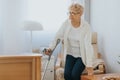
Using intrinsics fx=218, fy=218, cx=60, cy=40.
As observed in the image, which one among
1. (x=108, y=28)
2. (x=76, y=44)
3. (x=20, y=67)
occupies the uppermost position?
(x=108, y=28)

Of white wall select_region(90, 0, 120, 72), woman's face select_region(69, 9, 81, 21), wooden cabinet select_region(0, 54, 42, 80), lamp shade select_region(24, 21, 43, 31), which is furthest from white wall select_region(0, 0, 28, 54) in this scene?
wooden cabinet select_region(0, 54, 42, 80)

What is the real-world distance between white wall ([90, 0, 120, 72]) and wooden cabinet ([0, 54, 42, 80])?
7.45 ft

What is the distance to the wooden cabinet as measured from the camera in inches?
79.2

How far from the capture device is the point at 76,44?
297 cm

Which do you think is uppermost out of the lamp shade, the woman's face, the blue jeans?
the woman's face

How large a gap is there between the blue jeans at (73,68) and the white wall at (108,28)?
1275 mm

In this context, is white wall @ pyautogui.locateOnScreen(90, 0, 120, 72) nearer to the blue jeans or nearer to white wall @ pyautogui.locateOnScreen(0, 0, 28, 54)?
the blue jeans

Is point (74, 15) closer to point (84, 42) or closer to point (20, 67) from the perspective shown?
point (84, 42)

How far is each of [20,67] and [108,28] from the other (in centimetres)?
261

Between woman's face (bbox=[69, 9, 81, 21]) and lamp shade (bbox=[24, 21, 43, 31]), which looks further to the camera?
lamp shade (bbox=[24, 21, 43, 31])

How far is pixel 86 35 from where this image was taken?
115 inches

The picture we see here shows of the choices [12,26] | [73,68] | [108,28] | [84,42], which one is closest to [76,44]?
[84,42]

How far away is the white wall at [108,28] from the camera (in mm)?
4030

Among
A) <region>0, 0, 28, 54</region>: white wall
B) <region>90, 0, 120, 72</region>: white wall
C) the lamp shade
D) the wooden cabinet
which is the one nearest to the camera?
the wooden cabinet
